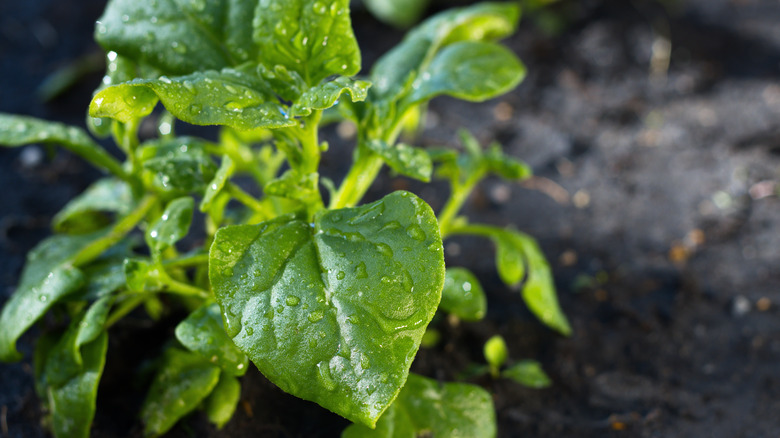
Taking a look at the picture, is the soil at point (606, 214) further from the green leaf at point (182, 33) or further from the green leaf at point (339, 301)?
the green leaf at point (182, 33)

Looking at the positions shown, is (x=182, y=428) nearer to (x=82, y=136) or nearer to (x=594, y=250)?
(x=82, y=136)

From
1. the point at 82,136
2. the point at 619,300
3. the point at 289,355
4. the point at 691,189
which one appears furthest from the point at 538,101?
the point at 289,355

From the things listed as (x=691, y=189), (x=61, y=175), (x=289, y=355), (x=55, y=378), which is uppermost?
(x=289, y=355)

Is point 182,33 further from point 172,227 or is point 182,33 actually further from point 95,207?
point 95,207

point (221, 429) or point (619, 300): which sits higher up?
point (221, 429)

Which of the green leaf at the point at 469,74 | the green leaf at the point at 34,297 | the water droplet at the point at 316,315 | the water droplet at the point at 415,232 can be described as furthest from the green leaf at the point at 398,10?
the water droplet at the point at 316,315

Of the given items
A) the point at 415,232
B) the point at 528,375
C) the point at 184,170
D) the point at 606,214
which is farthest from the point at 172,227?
the point at 606,214

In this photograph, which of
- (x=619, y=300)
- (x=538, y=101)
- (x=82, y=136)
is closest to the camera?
(x=82, y=136)
